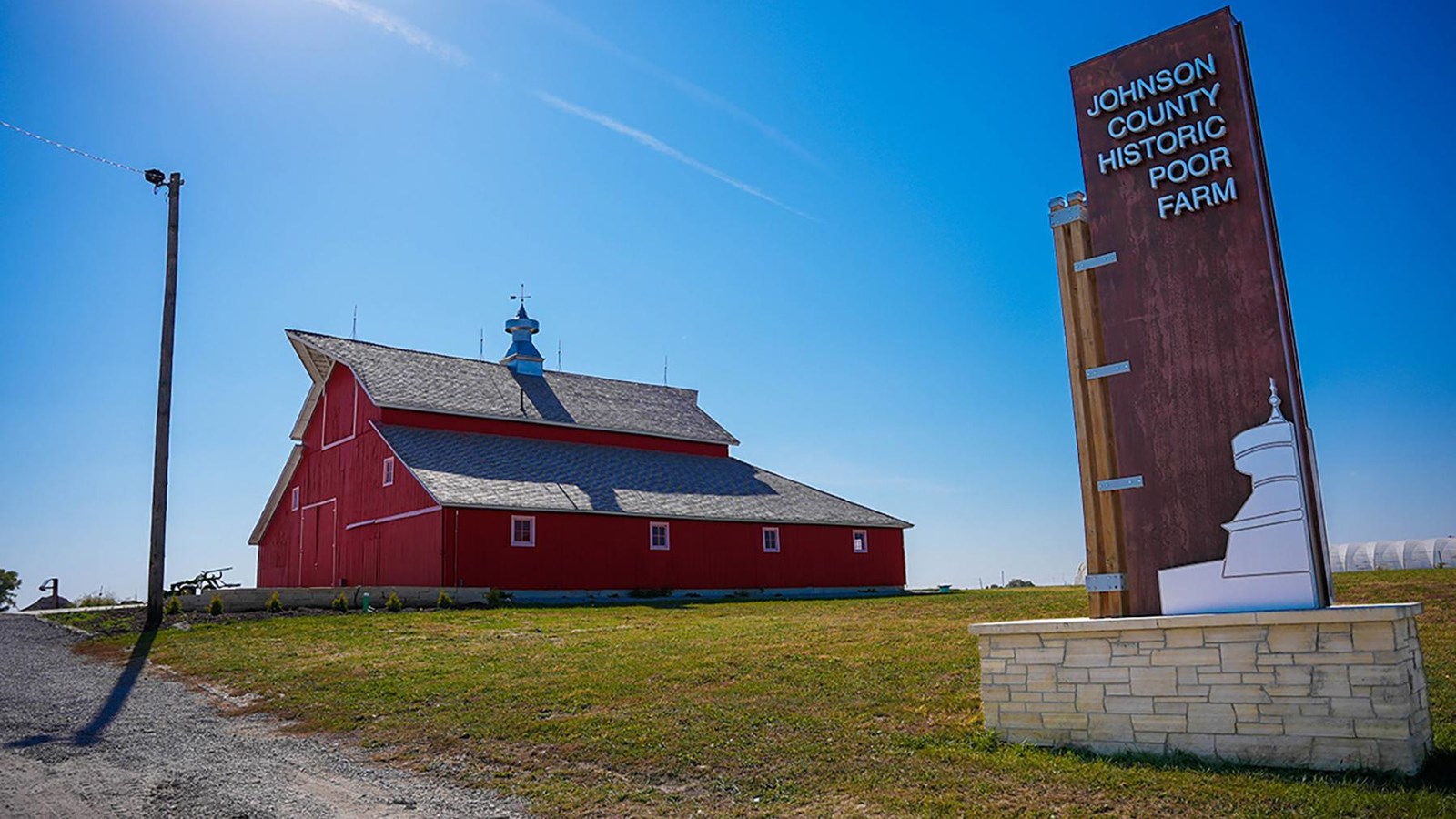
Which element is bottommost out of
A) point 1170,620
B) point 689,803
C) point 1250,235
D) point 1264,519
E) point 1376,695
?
point 689,803

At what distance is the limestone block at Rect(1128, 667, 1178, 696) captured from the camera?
775 centimetres

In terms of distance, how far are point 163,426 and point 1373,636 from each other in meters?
21.2

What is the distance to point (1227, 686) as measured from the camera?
294 inches

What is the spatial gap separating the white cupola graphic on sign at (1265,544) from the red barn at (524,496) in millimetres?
21715

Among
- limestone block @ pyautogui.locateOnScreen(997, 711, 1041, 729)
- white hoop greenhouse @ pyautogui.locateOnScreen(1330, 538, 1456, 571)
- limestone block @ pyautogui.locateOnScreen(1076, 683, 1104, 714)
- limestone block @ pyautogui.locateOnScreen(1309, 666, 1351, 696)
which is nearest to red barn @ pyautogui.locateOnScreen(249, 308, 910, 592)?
white hoop greenhouse @ pyautogui.locateOnScreen(1330, 538, 1456, 571)

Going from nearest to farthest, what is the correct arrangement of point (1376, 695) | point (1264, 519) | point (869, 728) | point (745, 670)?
point (1376, 695) → point (1264, 519) → point (869, 728) → point (745, 670)

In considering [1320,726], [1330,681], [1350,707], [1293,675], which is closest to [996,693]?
[1293,675]

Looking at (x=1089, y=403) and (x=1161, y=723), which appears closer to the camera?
(x=1161, y=723)

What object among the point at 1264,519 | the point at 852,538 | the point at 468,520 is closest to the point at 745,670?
the point at 1264,519

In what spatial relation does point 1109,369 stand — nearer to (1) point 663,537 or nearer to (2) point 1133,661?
(2) point 1133,661

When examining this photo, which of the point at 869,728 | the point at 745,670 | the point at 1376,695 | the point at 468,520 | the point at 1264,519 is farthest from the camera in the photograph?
the point at 468,520

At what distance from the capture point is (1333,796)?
620 cm

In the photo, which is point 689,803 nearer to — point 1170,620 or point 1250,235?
point 1170,620

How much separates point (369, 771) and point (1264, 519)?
7.51 m
